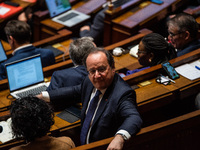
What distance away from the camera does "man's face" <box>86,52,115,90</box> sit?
1813 mm

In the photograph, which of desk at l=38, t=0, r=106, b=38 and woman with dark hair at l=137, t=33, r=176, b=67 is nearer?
woman with dark hair at l=137, t=33, r=176, b=67

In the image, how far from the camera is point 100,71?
1.83 metres

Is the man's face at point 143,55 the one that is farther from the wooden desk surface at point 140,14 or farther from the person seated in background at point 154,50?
the wooden desk surface at point 140,14

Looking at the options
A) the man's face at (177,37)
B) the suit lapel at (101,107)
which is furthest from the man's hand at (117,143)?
the man's face at (177,37)

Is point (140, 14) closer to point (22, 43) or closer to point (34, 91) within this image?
point (22, 43)

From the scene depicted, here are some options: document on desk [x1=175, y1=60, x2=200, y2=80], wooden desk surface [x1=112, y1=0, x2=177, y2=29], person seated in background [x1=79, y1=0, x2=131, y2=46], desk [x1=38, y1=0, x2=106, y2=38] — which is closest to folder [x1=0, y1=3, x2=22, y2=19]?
desk [x1=38, y1=0, x2=106, y2=38]

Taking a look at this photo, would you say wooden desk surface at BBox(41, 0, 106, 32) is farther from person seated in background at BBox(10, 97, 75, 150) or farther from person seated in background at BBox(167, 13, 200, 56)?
person seated in background at BBox(10, 97, 75, 150)

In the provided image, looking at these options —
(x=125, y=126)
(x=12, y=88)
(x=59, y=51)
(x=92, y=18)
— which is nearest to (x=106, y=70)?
(x=125, y=126)

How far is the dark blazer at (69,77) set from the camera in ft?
7.41

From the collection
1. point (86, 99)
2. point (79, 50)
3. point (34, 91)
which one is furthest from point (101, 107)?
point (34, 91)

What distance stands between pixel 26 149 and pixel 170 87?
3.77 ft

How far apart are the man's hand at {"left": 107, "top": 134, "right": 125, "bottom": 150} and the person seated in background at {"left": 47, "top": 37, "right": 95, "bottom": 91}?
745 millimetres

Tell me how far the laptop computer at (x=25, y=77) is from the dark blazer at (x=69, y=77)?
12.9 inches

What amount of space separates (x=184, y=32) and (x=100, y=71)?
1140 millimetres
